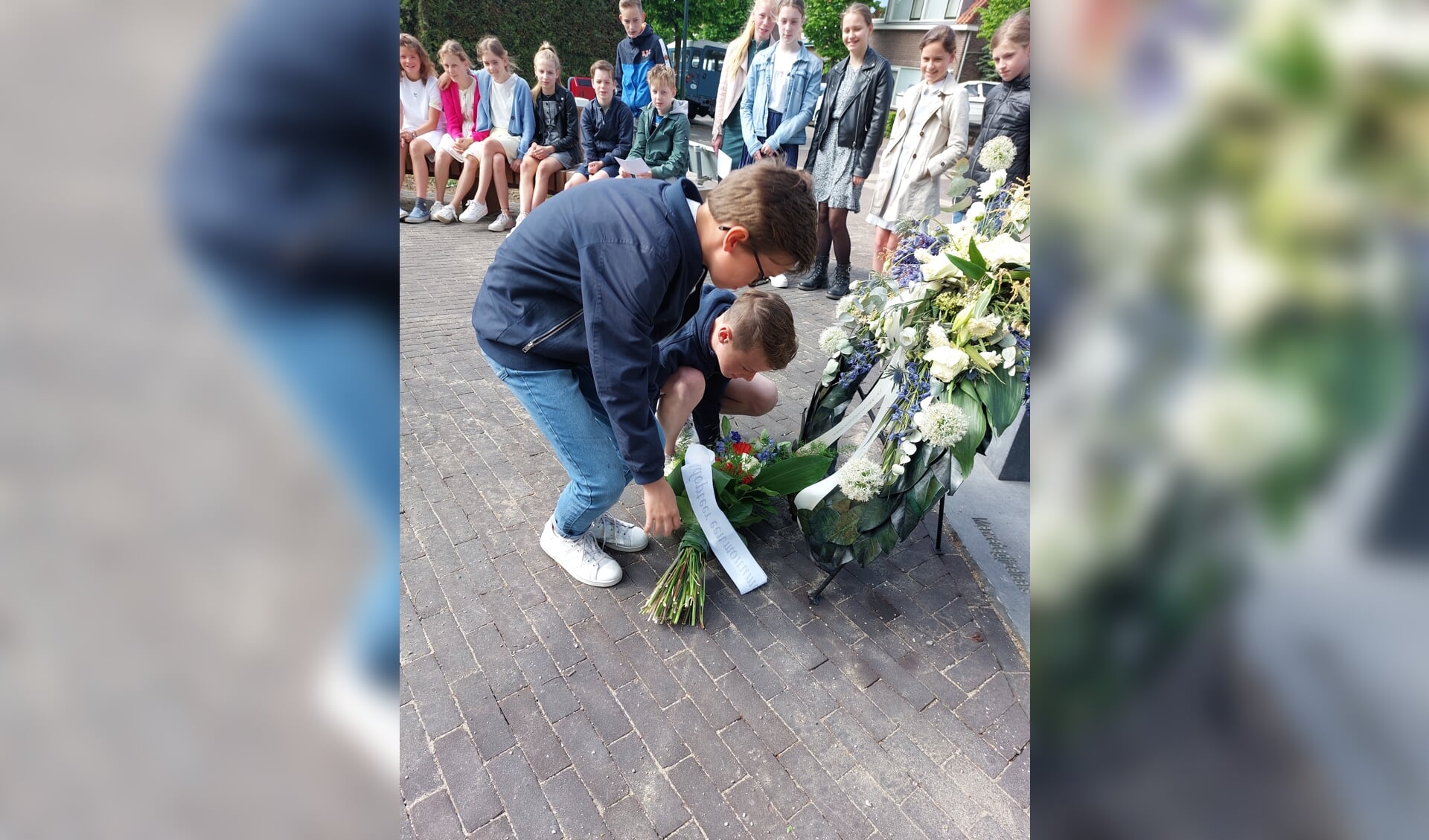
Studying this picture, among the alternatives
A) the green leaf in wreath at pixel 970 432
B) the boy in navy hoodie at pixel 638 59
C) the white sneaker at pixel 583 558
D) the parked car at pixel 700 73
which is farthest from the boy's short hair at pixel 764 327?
the parked car at pixel 700 73

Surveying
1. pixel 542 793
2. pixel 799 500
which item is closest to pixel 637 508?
pixel 799 500

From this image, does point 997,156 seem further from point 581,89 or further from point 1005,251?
point 581,89

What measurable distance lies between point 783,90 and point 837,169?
3.22ft

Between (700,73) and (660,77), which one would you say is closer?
(660,77)

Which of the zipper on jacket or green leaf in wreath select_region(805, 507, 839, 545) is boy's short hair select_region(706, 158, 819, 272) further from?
green leaf in wreath select_region(805, 507, 839, 545)

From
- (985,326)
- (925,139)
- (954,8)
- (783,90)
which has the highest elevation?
(954,8)

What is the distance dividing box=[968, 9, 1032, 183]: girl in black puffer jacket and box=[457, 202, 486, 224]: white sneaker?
19.0 ft

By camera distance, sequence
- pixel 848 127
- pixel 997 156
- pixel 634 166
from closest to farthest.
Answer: pixel 997 156 < pixel 848 127 < pixel 634 166

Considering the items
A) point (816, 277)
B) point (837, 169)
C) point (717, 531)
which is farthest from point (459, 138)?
point (717, 531)

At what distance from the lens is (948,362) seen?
2.29 m

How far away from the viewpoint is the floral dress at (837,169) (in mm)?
5836

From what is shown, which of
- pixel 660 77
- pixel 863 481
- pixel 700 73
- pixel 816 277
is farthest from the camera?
pixel 700 73
